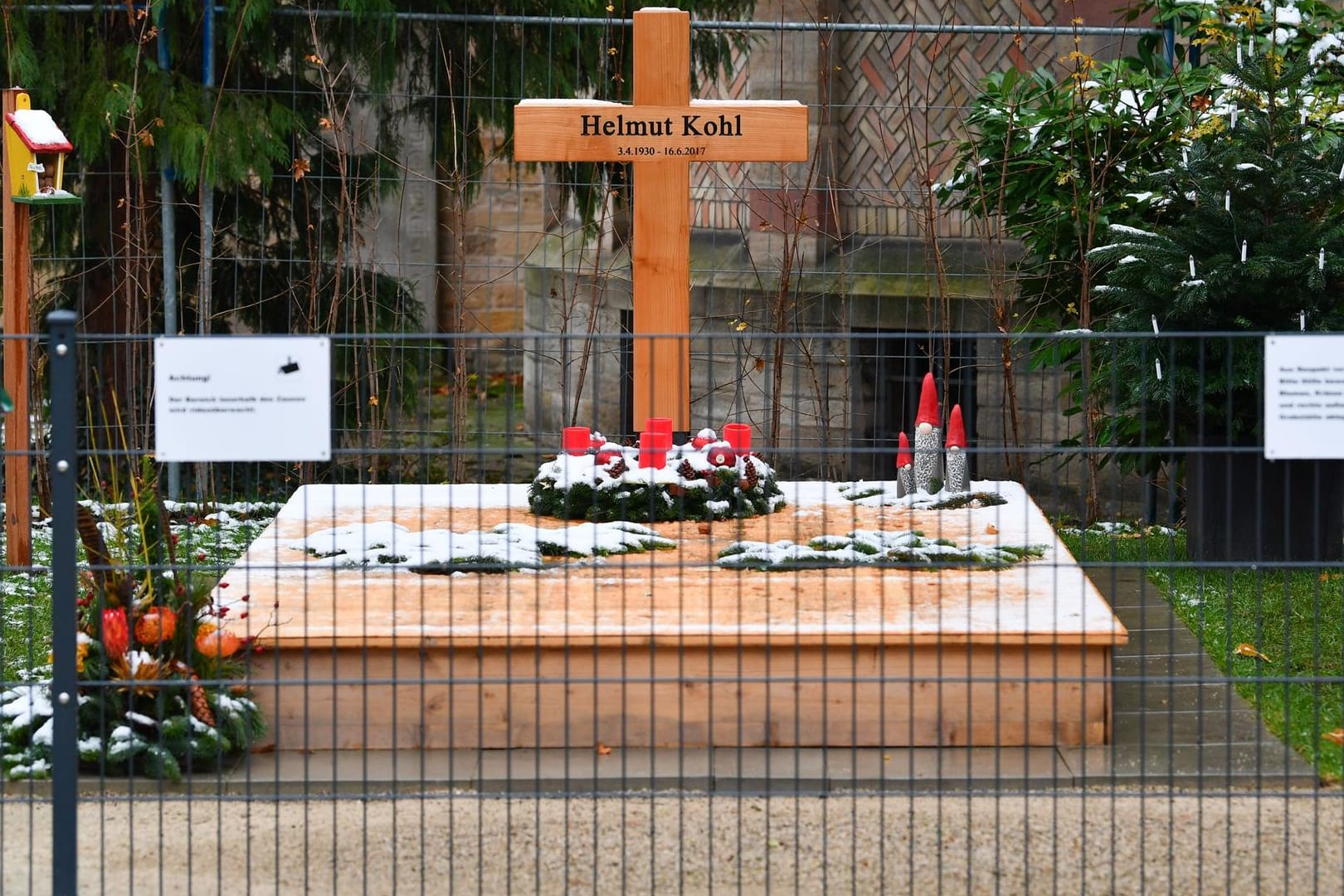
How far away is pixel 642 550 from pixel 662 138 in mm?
1913

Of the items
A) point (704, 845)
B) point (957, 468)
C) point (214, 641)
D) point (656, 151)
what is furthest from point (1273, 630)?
point (214, 641)

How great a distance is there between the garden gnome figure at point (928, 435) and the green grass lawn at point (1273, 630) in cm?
75

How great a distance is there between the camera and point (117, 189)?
1086 centimetres

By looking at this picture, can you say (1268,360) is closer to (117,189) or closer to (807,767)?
(807,767)

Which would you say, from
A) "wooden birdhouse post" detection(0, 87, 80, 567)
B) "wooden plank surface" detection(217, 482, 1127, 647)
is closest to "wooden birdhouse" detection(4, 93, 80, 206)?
"wooden birdhouse post" detection(0, 87, 80, 567)

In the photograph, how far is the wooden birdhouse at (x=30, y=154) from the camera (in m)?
8.42

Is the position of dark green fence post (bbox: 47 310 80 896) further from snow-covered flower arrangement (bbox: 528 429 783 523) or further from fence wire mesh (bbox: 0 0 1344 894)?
snow-covered flower arrangement (bbox: 528 429 783 523)

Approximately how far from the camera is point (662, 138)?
8297 millimetres

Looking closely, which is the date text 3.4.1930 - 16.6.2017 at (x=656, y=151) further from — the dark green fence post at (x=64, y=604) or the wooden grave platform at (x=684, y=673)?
the dark green fence post at (x=64, y=604)

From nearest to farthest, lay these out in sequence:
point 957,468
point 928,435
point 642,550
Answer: point 642,550, point 928,435, point 957,468

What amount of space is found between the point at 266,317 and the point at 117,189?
1051mm

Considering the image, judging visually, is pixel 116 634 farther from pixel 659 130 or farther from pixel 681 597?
pixel 659 130

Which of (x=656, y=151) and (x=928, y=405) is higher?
(x=656, y=151)

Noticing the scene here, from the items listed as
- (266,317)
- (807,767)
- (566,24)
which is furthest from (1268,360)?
(266,317)
